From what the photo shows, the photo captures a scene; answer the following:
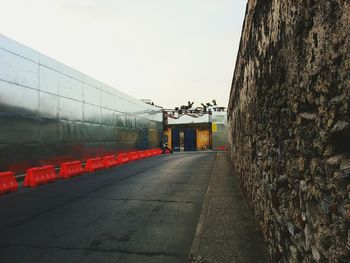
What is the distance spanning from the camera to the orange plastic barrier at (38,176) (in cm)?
1031

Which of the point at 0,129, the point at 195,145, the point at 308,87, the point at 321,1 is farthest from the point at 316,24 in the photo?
the point at 195,145

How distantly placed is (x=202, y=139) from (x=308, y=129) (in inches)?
1522

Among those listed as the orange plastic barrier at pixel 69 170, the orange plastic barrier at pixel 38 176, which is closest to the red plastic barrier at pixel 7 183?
the orange plastic barrier at pixel 38 176

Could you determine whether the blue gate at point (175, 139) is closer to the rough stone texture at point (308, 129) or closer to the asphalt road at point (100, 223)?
the asphalt road at point (100, 223)

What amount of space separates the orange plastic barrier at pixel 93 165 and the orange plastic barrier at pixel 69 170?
868 mm

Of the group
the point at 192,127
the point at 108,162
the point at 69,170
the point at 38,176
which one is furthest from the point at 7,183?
the point at 192,127

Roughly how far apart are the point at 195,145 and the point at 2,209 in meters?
34.6

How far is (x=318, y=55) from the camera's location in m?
1.84

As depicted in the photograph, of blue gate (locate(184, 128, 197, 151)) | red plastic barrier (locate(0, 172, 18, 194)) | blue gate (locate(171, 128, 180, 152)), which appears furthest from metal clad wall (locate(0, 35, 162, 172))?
blue gate (locate(184, 128, 197, 151))

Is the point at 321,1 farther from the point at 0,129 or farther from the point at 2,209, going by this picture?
the point at 0,129

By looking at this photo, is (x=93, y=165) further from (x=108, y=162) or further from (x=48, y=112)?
(x=48, y=112)

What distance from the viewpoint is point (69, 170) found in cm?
1280

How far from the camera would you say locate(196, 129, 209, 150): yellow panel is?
40513mm

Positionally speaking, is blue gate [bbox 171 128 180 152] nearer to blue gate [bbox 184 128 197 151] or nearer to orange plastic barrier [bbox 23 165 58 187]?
blue gate [bbox 184 128 197 151]
